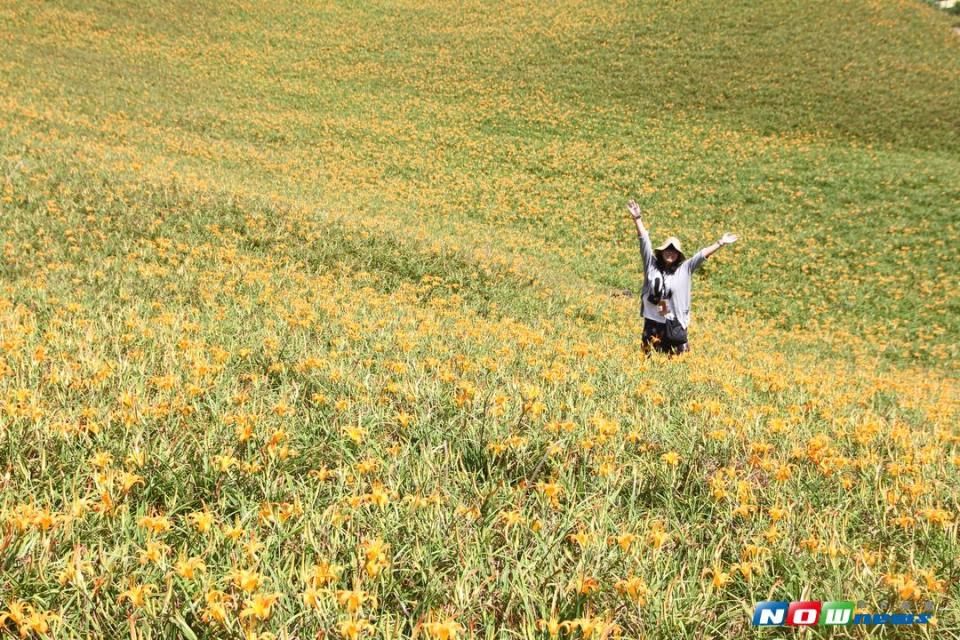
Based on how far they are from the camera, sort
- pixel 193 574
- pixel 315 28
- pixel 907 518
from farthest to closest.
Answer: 1. pixel 315 28
2. pixel 907 518
3. pixel 193 574

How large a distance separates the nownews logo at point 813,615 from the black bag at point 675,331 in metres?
4.18

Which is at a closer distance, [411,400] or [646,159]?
[411,400]

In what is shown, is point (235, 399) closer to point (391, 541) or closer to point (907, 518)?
point (391, 541)

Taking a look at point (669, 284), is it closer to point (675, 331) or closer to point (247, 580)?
point (675, 331)

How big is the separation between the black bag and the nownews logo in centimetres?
418

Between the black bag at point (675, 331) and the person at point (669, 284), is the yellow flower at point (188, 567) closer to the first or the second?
the person at point (669, 284)

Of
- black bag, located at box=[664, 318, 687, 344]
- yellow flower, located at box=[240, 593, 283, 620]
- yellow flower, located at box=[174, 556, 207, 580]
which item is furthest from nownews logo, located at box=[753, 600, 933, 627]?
black bag, located at box=[664, 318, 687, 344]

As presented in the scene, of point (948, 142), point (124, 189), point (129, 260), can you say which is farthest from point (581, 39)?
point (129, 260)

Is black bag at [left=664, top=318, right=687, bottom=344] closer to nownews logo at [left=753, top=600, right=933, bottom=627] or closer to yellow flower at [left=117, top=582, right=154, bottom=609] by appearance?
nownews logo at [left=753, top=600, right=933, bottom=627]

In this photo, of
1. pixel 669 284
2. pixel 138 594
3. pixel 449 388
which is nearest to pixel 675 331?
pixel 669 284

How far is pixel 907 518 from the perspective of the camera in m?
2.16

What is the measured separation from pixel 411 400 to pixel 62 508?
168cm

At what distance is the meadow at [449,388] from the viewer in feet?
5.59

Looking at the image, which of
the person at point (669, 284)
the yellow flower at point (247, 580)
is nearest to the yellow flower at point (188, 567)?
the yellow flower at point (247, 580)
